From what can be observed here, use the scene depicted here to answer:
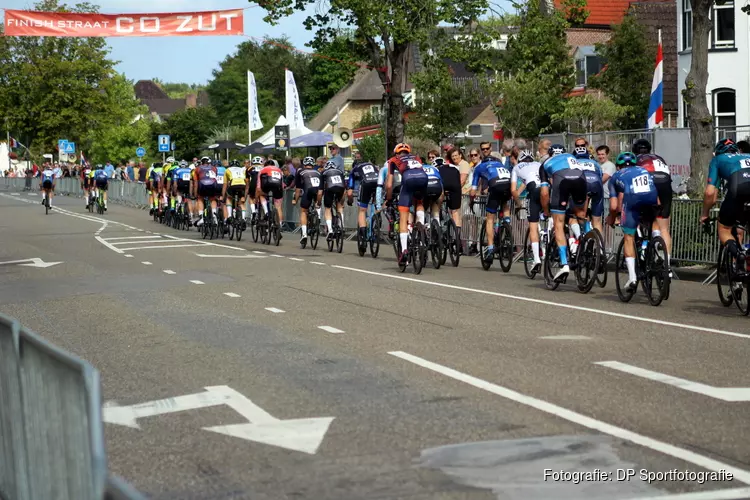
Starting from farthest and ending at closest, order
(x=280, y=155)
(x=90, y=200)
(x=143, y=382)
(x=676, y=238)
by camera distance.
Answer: (x=280, y=155) → (x=90, y=200) → (x=676, y=238) → (x=143, y=382)

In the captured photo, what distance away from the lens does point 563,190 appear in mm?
15680

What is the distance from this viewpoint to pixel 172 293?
52.1ft

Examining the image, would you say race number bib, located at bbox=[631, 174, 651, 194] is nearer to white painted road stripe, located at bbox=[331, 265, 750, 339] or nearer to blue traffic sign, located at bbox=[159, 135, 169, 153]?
white painted road stripe, located at bbox=[331, 265, 750, 339]

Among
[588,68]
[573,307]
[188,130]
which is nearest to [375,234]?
[573,307]

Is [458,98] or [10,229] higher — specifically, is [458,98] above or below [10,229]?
above

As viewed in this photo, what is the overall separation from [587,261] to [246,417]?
8.62m

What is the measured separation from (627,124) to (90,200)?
22.4 metres

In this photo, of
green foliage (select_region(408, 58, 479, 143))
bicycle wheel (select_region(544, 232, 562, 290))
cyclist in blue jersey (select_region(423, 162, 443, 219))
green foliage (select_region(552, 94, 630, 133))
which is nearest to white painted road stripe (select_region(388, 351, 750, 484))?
bicycle wheel (select_region(544, 232, 562, 290))

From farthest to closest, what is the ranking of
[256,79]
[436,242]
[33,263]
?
[256,79] < [33,263] < [436,242]

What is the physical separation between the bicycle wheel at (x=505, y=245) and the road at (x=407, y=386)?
1.99m

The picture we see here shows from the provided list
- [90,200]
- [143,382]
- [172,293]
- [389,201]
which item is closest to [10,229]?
[90,200]

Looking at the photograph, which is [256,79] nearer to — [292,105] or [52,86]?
[52,86]

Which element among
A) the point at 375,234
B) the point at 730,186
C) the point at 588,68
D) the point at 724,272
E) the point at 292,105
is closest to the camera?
the point at 730,186

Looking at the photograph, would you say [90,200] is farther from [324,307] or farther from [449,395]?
[449,395]
